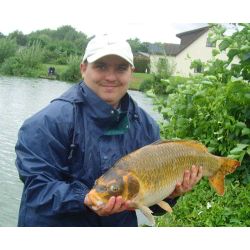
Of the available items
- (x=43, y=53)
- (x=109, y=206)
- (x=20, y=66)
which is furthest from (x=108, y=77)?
(x=20, y=66)

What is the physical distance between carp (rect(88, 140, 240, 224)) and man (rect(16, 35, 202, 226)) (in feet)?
0.19

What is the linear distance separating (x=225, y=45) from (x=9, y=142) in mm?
5612

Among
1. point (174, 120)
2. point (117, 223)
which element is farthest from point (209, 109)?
point (117, 223)

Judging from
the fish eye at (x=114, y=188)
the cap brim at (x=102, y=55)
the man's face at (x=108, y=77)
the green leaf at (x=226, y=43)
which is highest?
the green leaf at (x=226, y=43)

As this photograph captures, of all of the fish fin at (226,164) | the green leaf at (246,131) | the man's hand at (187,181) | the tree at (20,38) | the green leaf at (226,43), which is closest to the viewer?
the man's hand at (187,181)

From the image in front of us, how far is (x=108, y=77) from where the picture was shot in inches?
83.7

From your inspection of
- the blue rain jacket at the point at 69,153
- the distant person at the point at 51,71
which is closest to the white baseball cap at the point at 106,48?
the blue rain jacket at the point at 69,153

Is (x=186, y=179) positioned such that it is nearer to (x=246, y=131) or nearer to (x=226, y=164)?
(x=226, y=164)

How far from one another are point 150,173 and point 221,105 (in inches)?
115

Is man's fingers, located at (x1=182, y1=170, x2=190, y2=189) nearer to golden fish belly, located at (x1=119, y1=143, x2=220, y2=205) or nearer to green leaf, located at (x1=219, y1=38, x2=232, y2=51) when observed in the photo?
golden fish belly, located at (x1=119, y1=143, x2=220, y2=205)

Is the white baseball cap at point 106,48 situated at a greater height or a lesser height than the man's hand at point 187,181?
greater

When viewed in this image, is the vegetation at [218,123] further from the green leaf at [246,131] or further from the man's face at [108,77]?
the man's face at [108,77]

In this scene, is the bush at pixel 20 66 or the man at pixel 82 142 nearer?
the man at pixel 82 142

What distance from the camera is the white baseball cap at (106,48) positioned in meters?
2.12
